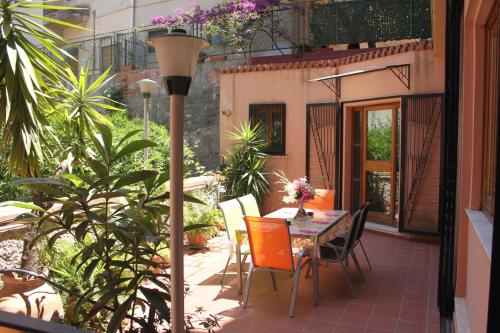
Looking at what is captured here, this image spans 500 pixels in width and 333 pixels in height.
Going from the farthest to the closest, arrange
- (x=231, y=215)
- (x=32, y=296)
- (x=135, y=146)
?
1. (x=231, y=215)
2. (x=32, y=296)
3. (x=135, y=146)

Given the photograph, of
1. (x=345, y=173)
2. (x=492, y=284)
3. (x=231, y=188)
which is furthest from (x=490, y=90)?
(x=231, y=188)

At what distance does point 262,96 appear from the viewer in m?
9.96

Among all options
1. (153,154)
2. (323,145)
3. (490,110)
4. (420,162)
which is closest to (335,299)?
(490,110)

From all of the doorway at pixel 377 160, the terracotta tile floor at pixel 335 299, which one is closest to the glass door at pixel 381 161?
the doorway at pixel 377 160

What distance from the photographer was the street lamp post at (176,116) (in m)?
2.16

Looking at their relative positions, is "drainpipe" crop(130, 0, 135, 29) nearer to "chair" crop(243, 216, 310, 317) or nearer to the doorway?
the doorway

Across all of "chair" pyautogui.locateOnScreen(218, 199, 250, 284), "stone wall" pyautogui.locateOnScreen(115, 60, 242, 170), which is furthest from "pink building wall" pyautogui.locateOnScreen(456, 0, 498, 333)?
"stone wall" pyautogui.locateOnScreen(115, 60, 242, 170)

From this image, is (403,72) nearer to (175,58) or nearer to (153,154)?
(153,154)

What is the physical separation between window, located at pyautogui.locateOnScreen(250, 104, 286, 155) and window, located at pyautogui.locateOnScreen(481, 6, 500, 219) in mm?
6327

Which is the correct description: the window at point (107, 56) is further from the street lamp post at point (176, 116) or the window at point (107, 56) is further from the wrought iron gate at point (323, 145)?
the street lamp post at point (176, 116)

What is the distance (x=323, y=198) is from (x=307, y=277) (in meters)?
1.52

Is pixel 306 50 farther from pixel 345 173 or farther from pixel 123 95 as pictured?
pixel 123 95

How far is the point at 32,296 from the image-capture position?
323cm

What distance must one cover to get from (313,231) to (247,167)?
180 inches
